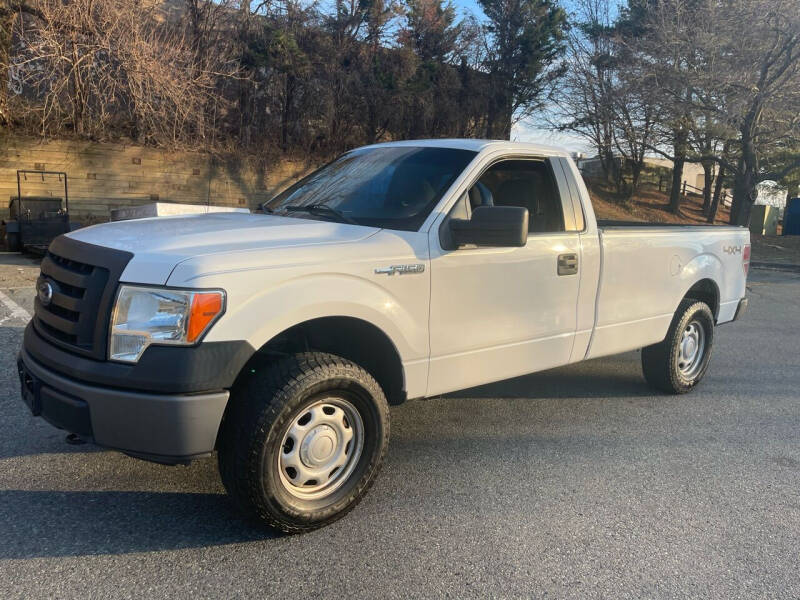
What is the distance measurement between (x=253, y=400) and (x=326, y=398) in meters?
0.37

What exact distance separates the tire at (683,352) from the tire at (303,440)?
3085mm

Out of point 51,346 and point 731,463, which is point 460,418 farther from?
point 51,346

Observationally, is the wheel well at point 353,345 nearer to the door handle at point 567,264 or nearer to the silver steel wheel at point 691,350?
the door handle at point 567,264

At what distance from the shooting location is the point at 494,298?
388 cm

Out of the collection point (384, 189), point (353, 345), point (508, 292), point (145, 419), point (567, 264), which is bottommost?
point (145, 419)

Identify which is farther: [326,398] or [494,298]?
[494,298]

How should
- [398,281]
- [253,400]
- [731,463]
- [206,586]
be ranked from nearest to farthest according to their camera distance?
[206,586]
[253,400]
[398,281]
[731,463]

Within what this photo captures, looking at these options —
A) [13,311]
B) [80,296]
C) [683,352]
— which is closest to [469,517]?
[80,296]

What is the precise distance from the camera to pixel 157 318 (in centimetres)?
273

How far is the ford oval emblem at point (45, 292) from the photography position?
10.4ft

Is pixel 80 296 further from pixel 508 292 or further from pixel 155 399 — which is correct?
pixel 508 292

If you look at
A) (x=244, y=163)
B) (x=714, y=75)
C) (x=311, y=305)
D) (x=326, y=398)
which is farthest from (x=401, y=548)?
(x=714, y=75)

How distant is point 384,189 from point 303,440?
1634 mm

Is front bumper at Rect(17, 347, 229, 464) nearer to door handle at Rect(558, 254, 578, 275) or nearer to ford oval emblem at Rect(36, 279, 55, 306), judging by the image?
ford oval emblem at Rect(36, 279, 55, 306)
